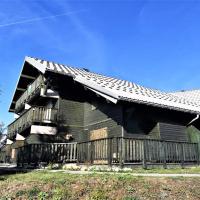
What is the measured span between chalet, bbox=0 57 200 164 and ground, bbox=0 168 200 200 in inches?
160

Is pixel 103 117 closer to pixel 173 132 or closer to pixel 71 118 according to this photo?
pixel 71 118

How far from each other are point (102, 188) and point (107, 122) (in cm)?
1000

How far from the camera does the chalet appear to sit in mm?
12797

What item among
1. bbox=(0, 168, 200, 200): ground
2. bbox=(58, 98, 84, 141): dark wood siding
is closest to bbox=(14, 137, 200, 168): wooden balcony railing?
bbox=(0, 168, 200, 200): ground

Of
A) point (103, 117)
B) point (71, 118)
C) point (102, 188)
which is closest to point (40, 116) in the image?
point (71, 118)

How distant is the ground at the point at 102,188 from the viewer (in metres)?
7.11

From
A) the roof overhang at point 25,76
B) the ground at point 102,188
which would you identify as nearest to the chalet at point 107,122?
the roof overhang at point 25,76

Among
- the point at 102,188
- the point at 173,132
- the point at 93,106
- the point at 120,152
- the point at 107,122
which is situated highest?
the point at 93,106

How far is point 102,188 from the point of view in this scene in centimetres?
740

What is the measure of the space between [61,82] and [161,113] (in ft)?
26.6

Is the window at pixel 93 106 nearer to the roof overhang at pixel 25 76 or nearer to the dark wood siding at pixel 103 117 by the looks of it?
the dark wood siding at pixel 103 117

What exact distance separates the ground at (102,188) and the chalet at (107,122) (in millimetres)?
4074

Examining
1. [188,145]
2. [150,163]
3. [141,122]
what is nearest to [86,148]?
[150,163]

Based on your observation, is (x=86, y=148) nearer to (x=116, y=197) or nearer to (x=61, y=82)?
(x=116, y=197)
